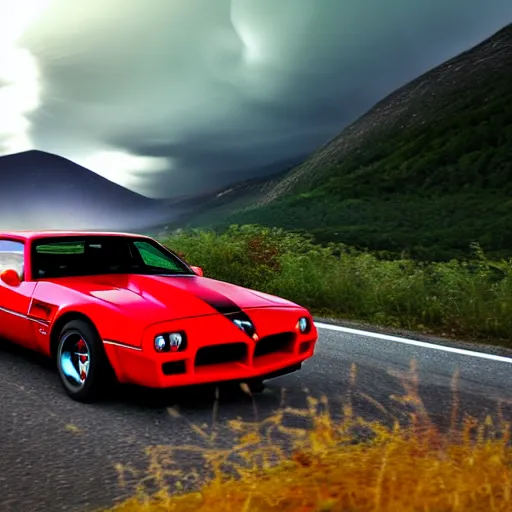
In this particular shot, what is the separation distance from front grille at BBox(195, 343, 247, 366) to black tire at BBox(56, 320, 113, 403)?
24.6 inches

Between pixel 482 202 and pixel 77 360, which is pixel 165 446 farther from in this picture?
pixel 482 202

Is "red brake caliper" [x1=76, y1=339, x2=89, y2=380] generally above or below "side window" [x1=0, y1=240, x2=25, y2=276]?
below

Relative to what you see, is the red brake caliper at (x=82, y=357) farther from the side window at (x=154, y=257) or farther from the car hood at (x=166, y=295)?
the side window at (x=154, y=257)

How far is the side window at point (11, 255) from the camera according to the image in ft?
18.6

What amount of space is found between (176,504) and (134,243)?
3.72 m

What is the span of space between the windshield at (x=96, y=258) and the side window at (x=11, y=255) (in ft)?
0.46

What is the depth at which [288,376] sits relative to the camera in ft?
18.5

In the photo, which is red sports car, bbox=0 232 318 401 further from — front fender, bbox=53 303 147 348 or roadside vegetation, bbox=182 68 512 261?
roadside vegetation, bbox=182 68 512 261

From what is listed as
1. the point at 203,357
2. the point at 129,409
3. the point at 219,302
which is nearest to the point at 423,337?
the point at 219,302

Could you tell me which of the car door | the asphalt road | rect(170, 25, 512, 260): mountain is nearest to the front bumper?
the asphalt road

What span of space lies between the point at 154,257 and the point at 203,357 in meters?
2.12

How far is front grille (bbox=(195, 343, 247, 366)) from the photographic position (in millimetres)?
4426

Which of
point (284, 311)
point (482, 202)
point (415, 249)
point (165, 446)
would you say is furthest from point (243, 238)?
point (482, 202)

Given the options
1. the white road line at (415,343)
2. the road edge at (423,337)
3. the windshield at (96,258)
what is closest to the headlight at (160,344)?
the windshield at (96,258)
